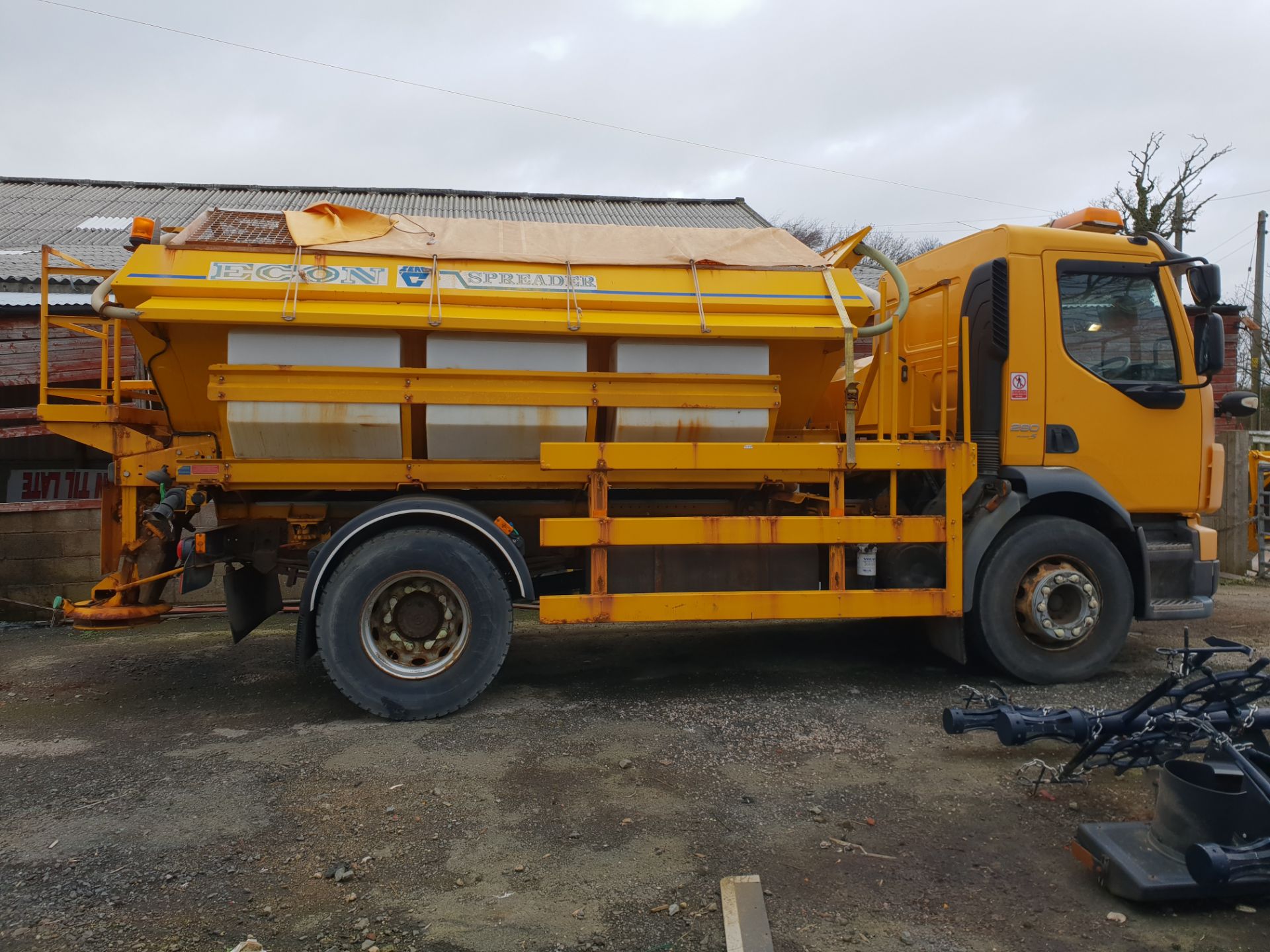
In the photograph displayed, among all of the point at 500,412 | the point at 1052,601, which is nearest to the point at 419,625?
the point at 500,412

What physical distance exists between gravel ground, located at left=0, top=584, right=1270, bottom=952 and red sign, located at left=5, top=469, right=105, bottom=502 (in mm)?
3083

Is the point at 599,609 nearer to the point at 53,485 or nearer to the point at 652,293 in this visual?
the point at 652,293

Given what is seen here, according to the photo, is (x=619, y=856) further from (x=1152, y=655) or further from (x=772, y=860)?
(x=1152, y=655)

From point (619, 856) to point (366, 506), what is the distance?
2.70m

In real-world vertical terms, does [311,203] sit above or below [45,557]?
above

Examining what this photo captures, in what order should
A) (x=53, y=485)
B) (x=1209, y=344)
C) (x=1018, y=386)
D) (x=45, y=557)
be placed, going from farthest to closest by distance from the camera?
(x=53, y=485) → (x=45, y=557) → (x=1018, y=386) → (x=1209, y=344)

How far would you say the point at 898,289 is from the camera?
511 cm

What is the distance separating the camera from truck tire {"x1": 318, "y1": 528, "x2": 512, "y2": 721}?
4469mm

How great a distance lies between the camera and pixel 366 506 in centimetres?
491

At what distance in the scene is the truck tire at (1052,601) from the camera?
4961 millimetres

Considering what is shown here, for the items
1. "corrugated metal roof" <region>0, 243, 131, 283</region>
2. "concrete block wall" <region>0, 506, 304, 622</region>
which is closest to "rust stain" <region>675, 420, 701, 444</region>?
"concrete block wall" <region>0, 506, 304, 622</region>

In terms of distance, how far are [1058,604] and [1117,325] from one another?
1.77 meters

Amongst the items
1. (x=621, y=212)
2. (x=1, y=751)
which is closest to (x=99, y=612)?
(x=1, y=751)

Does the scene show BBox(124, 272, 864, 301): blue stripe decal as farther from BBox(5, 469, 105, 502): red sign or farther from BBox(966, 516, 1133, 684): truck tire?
BBox(5, 469, 105, 502): red sign
